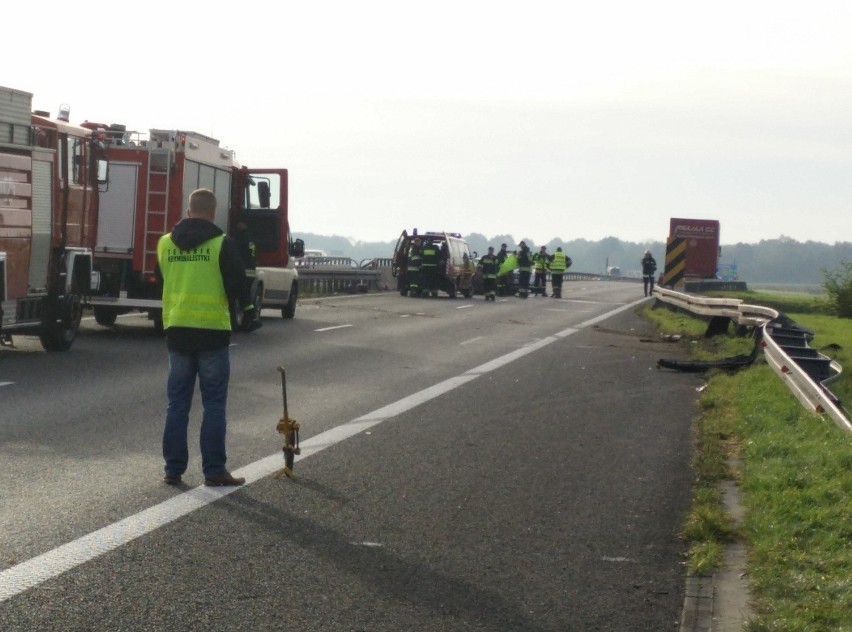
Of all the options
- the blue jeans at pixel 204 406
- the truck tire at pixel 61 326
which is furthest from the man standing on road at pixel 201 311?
the truck tire at pixel 61 326

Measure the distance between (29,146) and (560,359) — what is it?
25.3 ft

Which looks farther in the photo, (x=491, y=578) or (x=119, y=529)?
(x=119, y=529)

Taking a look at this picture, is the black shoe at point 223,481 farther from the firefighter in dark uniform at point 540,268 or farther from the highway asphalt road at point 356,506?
the firefighter in dark uniform at point 540,268

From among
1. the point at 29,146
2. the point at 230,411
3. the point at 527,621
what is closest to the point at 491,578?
the point at 527,621

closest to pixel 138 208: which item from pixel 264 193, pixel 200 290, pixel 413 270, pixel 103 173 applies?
pixel 103 173

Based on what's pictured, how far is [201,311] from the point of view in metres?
8.48

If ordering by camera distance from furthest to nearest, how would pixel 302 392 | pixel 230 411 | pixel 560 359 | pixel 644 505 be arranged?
pixel 560 359
pixel 302 392
pixel 230 411
pixel 644 505

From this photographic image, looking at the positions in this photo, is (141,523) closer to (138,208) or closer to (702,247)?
(138,208)

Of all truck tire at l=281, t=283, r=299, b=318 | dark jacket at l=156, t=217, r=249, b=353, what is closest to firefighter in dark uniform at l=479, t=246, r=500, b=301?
truck tire at l=281, t=283, r=299, b=318

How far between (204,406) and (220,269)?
2.84 ft

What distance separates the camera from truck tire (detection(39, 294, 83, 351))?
17.1 meters

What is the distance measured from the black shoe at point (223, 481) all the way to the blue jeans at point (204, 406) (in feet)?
0.08

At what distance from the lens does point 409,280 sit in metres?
42.0

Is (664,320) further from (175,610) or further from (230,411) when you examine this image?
(175,610)
